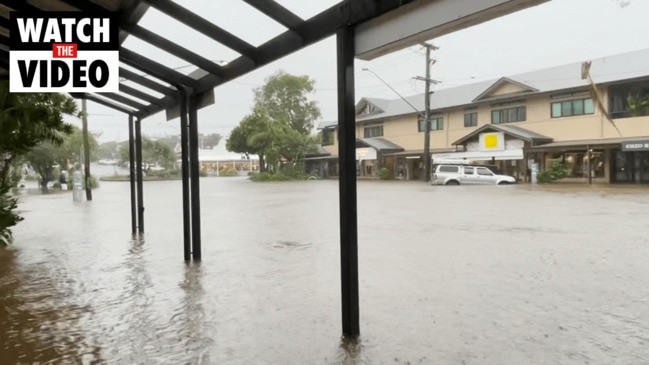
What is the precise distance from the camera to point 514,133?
31.6m

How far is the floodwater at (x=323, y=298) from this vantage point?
372 cm

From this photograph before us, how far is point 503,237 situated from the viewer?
9664 mm

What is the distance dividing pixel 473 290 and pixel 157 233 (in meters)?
7.54

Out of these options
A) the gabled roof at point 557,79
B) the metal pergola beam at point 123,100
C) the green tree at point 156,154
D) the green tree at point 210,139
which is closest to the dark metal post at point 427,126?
A: the gabled roof at point 557,79

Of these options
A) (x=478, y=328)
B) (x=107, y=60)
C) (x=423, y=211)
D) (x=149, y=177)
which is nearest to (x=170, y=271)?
(x=107, y=60)

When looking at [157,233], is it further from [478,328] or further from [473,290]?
[478,328]

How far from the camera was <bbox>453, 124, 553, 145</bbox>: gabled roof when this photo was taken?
102ft

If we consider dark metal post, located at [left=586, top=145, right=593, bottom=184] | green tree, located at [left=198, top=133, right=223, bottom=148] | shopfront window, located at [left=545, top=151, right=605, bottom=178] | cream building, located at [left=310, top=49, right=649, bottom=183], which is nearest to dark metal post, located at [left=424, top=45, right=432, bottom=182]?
cream building, located at [left=310, top=49, right=649, bottom=183]

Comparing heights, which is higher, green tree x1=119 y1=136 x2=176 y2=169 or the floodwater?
green tree x1=119 y1=136 x2=176 y2=169

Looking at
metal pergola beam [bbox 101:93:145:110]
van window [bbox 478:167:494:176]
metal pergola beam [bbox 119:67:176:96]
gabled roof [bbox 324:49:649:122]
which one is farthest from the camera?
van window [bbox 478:167:494:176]

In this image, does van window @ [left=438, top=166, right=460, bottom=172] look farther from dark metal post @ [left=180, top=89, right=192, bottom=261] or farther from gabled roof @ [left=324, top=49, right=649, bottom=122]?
dark metal post @ [left=180, top=89, right=192, bottom=261]

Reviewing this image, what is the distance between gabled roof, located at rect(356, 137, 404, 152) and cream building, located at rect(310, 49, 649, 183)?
0.32 ft

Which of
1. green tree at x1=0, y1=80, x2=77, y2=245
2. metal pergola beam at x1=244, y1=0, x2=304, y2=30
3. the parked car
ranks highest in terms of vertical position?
metal pergola beam at x1=244, y1=0, x2=304, y2=30

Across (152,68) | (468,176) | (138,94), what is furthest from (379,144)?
(152,68)
